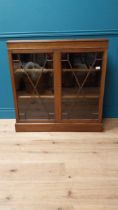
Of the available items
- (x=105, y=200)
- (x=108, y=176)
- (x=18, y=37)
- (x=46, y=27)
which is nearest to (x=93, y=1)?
(x=46, y=27)

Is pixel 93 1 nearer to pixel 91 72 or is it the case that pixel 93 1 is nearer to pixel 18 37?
pixel 91 72

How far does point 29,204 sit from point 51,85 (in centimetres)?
109

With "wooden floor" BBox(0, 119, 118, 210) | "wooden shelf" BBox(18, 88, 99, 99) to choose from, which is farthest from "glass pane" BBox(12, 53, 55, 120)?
"wooden floor" BBox(0, 119, 118, 210)

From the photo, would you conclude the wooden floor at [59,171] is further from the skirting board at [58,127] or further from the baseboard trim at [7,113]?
the baseboard trim at [7,113]

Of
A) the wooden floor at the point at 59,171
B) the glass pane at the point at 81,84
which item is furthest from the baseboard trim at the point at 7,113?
A: the glass pane at the point at 81,84

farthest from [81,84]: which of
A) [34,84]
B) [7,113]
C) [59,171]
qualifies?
[7,113]

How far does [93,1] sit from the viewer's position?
1971 mm

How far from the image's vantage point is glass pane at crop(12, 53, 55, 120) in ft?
6.32

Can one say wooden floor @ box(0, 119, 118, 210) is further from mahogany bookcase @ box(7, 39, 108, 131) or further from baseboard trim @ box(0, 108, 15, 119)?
baseboard trim @ box(0, 108, 15, 119)

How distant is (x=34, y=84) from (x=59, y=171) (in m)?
0.87

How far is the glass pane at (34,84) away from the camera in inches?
75.9

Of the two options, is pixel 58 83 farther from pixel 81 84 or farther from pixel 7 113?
pixel 7 113

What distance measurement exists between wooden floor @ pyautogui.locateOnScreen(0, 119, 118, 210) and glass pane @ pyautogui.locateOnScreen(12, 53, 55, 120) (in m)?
0.24

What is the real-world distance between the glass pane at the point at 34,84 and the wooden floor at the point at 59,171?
243 millimetres
